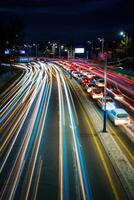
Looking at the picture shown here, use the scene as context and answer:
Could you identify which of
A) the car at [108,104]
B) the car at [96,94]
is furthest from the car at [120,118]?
the car at [96,94]

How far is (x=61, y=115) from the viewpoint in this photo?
33750 millimetres

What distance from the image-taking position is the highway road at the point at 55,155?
1698 cm

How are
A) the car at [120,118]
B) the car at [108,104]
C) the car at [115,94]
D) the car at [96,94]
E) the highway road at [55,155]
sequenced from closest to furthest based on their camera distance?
the highway road at [55,155], the car at [120,118], the car at [108,104], the car at [115,94], the car at [96,94]

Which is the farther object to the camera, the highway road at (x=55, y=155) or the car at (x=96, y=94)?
the car at (x=96, y=94)

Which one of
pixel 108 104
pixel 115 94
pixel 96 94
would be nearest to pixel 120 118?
pixel 108 104

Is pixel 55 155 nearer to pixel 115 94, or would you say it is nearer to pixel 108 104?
pixel 108 104

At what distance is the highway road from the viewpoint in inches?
669

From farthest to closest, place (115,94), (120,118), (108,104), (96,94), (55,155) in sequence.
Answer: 1. (115,94)
2. (96,94)
3. (108,104)
4. (120,118)
5. (55,155)

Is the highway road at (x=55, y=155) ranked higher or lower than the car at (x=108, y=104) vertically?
lower

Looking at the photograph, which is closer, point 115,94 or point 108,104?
point 108,104

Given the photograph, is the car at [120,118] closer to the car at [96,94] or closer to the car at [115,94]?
the car at [115,94]

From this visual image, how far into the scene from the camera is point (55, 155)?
73.0 feet

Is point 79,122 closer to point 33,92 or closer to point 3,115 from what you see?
point 3,115

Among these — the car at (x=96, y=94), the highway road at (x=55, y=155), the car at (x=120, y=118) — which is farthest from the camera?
the car at (x=96, y=94)
